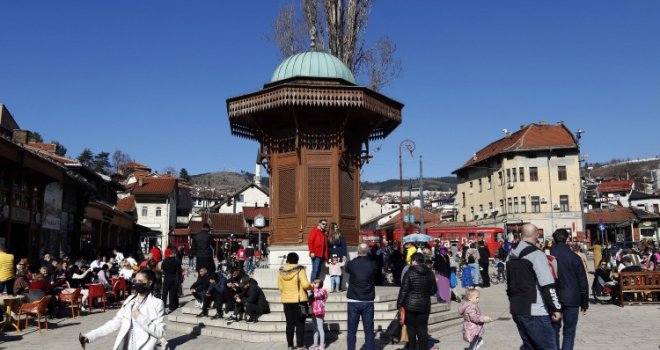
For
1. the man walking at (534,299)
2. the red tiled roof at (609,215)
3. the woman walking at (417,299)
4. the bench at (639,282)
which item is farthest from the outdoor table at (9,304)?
the red tiled roof at (609,215)

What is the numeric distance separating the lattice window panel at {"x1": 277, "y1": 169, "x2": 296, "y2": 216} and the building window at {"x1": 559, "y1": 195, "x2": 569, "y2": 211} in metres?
43.2

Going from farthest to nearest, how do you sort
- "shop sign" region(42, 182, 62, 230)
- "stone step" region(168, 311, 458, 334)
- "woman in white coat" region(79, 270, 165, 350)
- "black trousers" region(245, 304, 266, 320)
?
1. "shop sign" region(42, 182, 62, 230)
2. "black trousers" region(245, 304, 266, 320)
3. "stone step" region(168, 311, 458, 334)
4. "woman in white coat" region(79, 270, 165, 350)

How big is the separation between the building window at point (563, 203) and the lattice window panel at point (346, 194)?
42204 mm

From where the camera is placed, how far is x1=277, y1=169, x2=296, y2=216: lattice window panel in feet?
42.7

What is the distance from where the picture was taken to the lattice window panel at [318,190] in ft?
41.9

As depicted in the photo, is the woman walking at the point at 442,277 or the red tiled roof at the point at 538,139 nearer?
the woman walking at the point at 442,277

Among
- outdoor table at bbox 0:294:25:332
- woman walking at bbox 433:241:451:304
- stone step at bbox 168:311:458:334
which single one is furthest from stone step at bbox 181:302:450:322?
outdoor table at bbox 0:294:25:332

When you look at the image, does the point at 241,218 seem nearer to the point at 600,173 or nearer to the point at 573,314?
the point at 573,314

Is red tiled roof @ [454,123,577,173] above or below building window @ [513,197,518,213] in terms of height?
above

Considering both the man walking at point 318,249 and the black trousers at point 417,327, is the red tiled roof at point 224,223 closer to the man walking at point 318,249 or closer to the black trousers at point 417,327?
the man walking at point 318,249

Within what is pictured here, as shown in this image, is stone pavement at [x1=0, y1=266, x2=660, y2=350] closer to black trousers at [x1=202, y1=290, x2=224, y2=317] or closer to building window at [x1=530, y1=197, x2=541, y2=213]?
black trousers at [x1=202, y1=290, x2=224, y2=317]

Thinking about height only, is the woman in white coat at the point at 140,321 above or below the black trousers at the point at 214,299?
above

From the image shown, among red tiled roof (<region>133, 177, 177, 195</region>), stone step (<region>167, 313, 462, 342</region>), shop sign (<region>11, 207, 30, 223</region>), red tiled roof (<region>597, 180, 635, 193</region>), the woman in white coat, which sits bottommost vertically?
stone step (<region>167, 313, 462, 342</region>)

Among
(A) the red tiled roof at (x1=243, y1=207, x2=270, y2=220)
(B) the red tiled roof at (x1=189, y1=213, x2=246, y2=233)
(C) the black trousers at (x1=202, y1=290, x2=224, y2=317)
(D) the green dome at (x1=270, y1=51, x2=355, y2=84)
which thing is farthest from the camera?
(A) the red tiled roof at (x1=243, y1=207, x2=270, y2=220)
